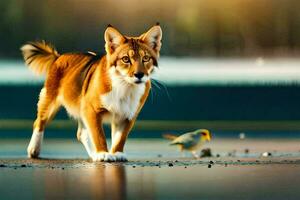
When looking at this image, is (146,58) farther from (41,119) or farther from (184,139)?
(41,119)

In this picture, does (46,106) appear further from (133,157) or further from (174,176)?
(174,176)

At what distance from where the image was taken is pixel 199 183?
5.61 m

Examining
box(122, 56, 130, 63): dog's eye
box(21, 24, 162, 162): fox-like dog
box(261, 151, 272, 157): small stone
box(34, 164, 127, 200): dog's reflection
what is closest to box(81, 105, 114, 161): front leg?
box(21, 24, 162, 162): fox-like dog

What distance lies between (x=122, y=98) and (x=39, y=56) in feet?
4.30

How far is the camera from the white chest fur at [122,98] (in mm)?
7059

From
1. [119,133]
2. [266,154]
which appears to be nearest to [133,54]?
[119,133]

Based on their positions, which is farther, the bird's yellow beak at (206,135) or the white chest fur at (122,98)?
the bird's yellow beak at (206,135)

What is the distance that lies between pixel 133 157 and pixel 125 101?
2.01ft

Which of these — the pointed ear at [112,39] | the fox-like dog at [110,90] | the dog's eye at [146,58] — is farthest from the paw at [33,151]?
the dog's eye at [146,58]

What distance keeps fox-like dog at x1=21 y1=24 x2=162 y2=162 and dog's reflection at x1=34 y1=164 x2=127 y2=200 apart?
1.71 feet

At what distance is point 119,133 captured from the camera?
7223mm

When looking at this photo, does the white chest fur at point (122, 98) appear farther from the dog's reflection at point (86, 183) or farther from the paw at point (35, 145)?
the paw at point (35, 145)

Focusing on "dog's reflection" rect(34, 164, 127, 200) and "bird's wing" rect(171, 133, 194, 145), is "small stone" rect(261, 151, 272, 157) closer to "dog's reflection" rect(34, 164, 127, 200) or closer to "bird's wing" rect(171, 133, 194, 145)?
"bird's wing" rect(171, 133, 194, 145)

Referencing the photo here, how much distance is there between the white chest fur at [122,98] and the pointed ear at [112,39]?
275 mm
